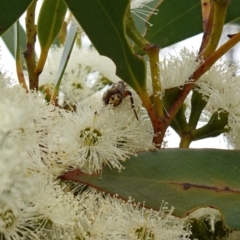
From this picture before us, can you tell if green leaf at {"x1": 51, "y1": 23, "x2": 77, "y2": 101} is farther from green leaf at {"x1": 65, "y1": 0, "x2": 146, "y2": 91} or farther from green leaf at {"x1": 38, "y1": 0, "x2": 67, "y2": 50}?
green leaf at {"x1": 65, "y1": 0, "x2": 146, "y2": 91}

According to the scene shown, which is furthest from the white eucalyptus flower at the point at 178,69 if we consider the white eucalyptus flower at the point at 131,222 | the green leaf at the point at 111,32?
the white eucalyptus flower at the point at 131,222

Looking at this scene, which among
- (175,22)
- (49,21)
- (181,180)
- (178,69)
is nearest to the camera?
(181,180)

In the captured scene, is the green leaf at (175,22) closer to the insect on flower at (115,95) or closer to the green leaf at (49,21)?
the green leaf at (49,21)

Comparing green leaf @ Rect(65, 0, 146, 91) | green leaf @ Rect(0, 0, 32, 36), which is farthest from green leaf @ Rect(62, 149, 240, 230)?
green leaf @ Rect(0, 0, 32, 36)

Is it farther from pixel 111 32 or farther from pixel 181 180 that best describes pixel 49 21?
pixel 181 180

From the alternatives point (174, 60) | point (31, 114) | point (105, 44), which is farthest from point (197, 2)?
point (31, 114)

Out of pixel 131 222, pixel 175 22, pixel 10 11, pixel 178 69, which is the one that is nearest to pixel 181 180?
pixel 131 222

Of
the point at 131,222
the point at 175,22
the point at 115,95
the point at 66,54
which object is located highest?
the point at 175,22
